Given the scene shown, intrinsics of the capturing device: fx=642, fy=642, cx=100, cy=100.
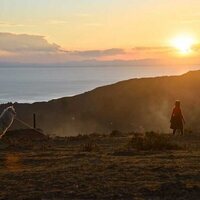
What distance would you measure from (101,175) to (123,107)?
56.5m

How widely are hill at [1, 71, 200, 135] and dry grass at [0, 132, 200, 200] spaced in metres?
37.5

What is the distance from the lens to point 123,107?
69.4m

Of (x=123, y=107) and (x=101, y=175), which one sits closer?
(x=101, y=175)

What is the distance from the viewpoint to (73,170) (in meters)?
13.7

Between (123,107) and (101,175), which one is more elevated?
(123,107)

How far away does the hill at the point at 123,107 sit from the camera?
60281mm

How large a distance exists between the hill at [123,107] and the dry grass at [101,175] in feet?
123

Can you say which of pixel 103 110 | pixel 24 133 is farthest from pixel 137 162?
pixel 103 110

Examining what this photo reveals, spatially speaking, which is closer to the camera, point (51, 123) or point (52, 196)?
point (52, 196)

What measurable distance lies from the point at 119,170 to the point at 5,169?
2.72 meters

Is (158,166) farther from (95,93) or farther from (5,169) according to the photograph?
(95,93)

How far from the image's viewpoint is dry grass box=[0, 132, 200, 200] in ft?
37.4

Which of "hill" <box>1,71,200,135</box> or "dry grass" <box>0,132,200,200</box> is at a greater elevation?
"hill" <box>1,71,200,135</box>

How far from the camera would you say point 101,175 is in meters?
13.0
